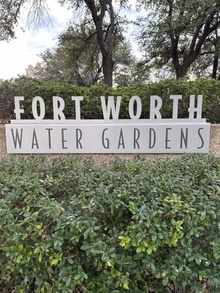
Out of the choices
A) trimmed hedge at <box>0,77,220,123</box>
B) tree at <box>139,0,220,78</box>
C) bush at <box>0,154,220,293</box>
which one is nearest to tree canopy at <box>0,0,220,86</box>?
tree at <box>139,0,220,78</box>

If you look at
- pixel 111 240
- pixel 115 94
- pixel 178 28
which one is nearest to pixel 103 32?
pixel 178 28

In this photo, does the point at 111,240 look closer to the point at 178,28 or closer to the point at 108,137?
the point at 108,137

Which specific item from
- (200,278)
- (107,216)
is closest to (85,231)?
(107,216)

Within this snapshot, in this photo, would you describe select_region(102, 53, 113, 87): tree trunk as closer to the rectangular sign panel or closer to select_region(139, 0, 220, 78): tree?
select_region(139, 0, 220, 78): tree

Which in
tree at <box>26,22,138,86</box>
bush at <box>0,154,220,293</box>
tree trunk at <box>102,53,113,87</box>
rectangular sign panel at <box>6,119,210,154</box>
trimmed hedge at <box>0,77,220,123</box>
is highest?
tree at <box>26,22,138,86</box>

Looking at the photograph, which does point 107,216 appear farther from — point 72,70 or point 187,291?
point 72,70

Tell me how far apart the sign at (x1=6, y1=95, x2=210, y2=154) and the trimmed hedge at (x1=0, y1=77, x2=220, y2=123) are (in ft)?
1.88

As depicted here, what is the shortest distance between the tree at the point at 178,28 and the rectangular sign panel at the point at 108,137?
22.6 ft

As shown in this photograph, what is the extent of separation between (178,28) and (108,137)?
8172mm

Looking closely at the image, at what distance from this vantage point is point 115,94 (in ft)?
11.4

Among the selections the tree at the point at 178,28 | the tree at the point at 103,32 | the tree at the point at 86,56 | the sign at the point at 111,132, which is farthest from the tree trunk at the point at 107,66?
the sign at the point at 111,132

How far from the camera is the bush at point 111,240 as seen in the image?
1.26m

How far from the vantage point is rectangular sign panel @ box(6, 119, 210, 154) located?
9.00 ft

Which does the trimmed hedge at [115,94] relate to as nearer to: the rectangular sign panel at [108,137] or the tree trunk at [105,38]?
the rectangular sign panel at [108,137]
